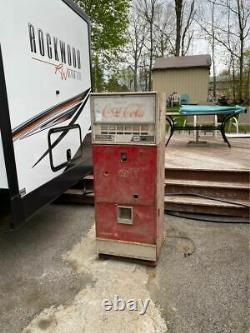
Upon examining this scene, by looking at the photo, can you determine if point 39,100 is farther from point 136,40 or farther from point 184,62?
point 136,40

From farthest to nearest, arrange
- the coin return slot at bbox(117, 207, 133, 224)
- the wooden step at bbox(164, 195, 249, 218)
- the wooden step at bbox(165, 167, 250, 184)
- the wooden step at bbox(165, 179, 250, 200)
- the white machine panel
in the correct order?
1. the wooden step at bbox(165, 167, 250, 184)
2. the wooden step at bbox(165, 179, 250, 200)
3. the wooden step at bbox(164, 195, 249, 218)
4. the coin return slot at bbox(117, 207, 133, 224)
5. the white machine panel

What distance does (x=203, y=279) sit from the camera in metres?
2.26

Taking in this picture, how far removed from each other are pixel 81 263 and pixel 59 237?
59cm

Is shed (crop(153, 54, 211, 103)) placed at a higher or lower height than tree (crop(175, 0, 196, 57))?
lower

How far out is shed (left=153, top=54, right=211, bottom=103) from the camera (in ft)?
49.8

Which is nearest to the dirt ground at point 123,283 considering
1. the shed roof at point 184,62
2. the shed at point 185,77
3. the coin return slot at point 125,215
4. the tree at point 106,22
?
the coin return slot at point 125,215

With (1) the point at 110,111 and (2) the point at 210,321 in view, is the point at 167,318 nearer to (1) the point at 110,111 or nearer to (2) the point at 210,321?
(2) the point at 210,321

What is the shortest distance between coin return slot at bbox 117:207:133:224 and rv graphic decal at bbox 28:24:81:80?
1.45 metres

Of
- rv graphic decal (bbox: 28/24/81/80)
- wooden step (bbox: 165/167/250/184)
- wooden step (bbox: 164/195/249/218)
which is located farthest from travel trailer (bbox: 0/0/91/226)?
wooden step (bbox: 165/167/250/184)

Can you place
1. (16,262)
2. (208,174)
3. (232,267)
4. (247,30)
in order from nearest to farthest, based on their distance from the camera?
(232,267), (16,262), (208,174), (247,30)

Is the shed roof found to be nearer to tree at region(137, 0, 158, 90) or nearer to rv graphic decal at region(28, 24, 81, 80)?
tree at region(137, 0, 158, 90)

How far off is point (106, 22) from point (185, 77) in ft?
17.2

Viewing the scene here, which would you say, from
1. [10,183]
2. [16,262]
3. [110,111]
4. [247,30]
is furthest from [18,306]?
Answer: [247,30]

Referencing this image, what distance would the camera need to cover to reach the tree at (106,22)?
12269mm
